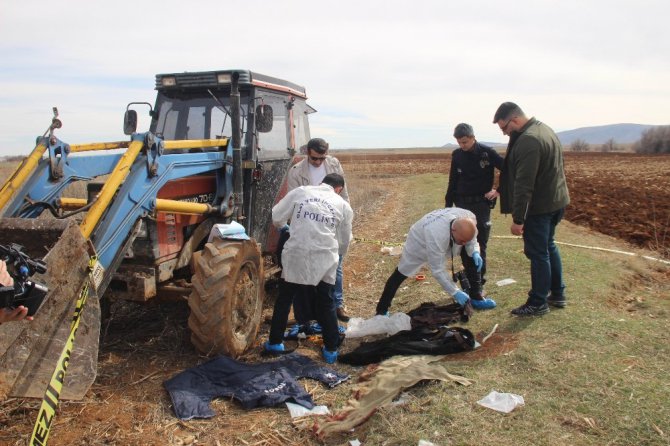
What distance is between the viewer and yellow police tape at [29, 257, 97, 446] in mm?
2896

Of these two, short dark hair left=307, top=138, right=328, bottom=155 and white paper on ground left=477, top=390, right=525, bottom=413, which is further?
short dark hair left=307, top=138, right=328, bottom=155

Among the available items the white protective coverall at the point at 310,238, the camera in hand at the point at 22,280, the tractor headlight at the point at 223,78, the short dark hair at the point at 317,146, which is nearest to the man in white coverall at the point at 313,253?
the white protective coverall at the point at 310,238

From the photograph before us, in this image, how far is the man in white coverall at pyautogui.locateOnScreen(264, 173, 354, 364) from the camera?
4.76 meters

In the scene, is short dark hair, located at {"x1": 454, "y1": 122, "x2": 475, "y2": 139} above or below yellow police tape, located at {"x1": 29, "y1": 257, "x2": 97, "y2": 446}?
above

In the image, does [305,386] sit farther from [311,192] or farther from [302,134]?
[302,134]

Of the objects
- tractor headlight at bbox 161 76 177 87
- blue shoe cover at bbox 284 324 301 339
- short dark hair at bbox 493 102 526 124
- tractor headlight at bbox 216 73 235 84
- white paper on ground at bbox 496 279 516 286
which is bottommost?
blue shoe cover at bbox 284 324 301 339

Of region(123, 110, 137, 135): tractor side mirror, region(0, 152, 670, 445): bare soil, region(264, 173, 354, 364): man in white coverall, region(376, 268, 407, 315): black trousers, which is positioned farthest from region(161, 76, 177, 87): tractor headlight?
region(376, 268, 407, 315): black trousers

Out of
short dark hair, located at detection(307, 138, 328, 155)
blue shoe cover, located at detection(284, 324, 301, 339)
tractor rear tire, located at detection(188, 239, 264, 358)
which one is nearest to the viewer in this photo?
tractor rear tire, located at detection(188, 239, 264, 358)

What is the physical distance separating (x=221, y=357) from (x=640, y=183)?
75.7ft

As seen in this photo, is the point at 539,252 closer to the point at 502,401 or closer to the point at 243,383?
the point at 502,401

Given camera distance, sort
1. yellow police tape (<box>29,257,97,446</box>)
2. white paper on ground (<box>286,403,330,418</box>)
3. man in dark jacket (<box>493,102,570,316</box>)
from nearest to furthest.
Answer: yellow police tape (<box>29,257,97,446</box>) < white paper on ground (<box>286,403,330,418</box>) < man in dark jacket (<box>493,102,570,316</box>)

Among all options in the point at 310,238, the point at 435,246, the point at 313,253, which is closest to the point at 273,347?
the point at 313,253

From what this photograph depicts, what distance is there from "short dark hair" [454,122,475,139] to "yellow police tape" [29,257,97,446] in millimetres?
4197

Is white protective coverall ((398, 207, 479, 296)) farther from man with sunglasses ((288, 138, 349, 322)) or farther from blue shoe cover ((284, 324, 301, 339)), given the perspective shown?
blue shoe cover ((284, 324, 301, 339))
